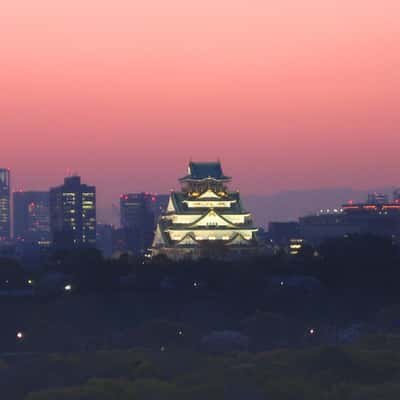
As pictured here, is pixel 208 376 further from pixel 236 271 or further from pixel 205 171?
pixel 205 171

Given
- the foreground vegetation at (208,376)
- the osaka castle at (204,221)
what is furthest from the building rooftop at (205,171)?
the foreground vegetation at (208,376)

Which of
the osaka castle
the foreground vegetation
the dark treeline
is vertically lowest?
the foreground vegetation

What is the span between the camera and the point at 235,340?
8106 cm

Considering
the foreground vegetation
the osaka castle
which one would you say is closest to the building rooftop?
the osaka castle

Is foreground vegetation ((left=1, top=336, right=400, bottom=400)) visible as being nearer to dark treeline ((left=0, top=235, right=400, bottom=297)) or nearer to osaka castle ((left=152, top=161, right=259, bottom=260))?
dark treeline ((left=0, top=235, right=400, bottom=297))

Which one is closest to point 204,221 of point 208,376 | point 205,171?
point 205,171

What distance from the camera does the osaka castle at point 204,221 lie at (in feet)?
483

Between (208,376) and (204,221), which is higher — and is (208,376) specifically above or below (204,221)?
below

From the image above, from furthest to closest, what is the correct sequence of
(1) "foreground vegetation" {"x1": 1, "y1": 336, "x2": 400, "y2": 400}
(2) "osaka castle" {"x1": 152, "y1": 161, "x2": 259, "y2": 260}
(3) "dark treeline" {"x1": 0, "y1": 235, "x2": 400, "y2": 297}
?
(2) "osaka castle" {"x1": 152, "y1": 161, "x2": 259, "y2": 260} → (3) "dark treeline" {"x1": 0, "y1": 235, "x2": 400, "y2": 297} → (1) "foreground vegetation" {"x1": 1, "y1": 336, "x2": 400, "y2": 400}

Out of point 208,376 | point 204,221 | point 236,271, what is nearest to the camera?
point 208,376

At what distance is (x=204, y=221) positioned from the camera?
14825cm

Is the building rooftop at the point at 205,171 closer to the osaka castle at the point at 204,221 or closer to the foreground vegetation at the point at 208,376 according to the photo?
the osaka castle at the point at 204,221

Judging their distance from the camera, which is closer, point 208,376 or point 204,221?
point 208,376

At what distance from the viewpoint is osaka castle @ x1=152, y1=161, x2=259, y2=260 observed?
483 ft
